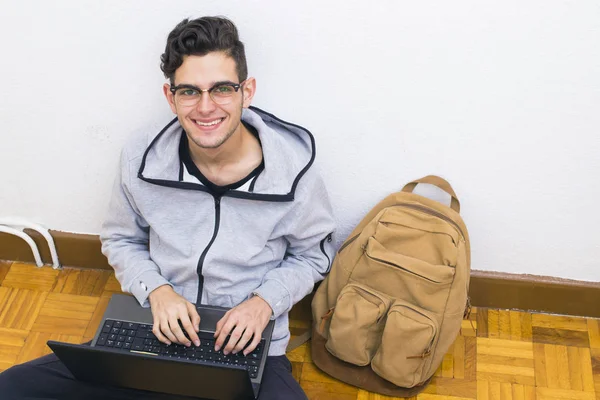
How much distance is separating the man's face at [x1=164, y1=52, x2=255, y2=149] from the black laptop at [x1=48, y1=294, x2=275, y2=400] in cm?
44

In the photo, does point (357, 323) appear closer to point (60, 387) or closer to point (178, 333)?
point (178, 333)

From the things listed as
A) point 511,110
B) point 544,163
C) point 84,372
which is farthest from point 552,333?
point 84,372

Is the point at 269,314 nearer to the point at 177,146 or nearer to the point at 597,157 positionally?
the point at 177,146

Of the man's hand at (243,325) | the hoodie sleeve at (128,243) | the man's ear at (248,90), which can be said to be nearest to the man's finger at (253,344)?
the man's hand at (243,325)

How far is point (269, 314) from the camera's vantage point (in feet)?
5.54

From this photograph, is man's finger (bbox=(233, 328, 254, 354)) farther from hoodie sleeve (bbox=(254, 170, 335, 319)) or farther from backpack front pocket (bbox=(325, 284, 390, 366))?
backpack front pocket (bbox=(325, 284, 390, 366))

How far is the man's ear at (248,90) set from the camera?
157cm

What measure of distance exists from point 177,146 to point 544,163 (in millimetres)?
906

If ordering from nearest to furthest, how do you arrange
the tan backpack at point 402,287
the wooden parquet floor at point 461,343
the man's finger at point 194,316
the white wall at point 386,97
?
1. the white wall at point 386,97
2. the man's finger at point 194,316
3. the tan backpack at point 402,287
4. the wooden parquet floor at point 461,343

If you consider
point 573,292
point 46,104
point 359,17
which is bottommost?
point 573,292

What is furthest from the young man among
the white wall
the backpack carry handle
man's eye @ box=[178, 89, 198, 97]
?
the backpack carry handle

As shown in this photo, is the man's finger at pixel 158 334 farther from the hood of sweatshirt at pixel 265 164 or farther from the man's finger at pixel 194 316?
the hood of sweatshirt at pixel 265 164

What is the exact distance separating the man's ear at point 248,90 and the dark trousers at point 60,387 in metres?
0.64

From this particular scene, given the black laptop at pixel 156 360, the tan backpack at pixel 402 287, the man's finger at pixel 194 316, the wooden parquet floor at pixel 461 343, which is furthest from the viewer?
the wooden parquet floor at pixel 461 343
